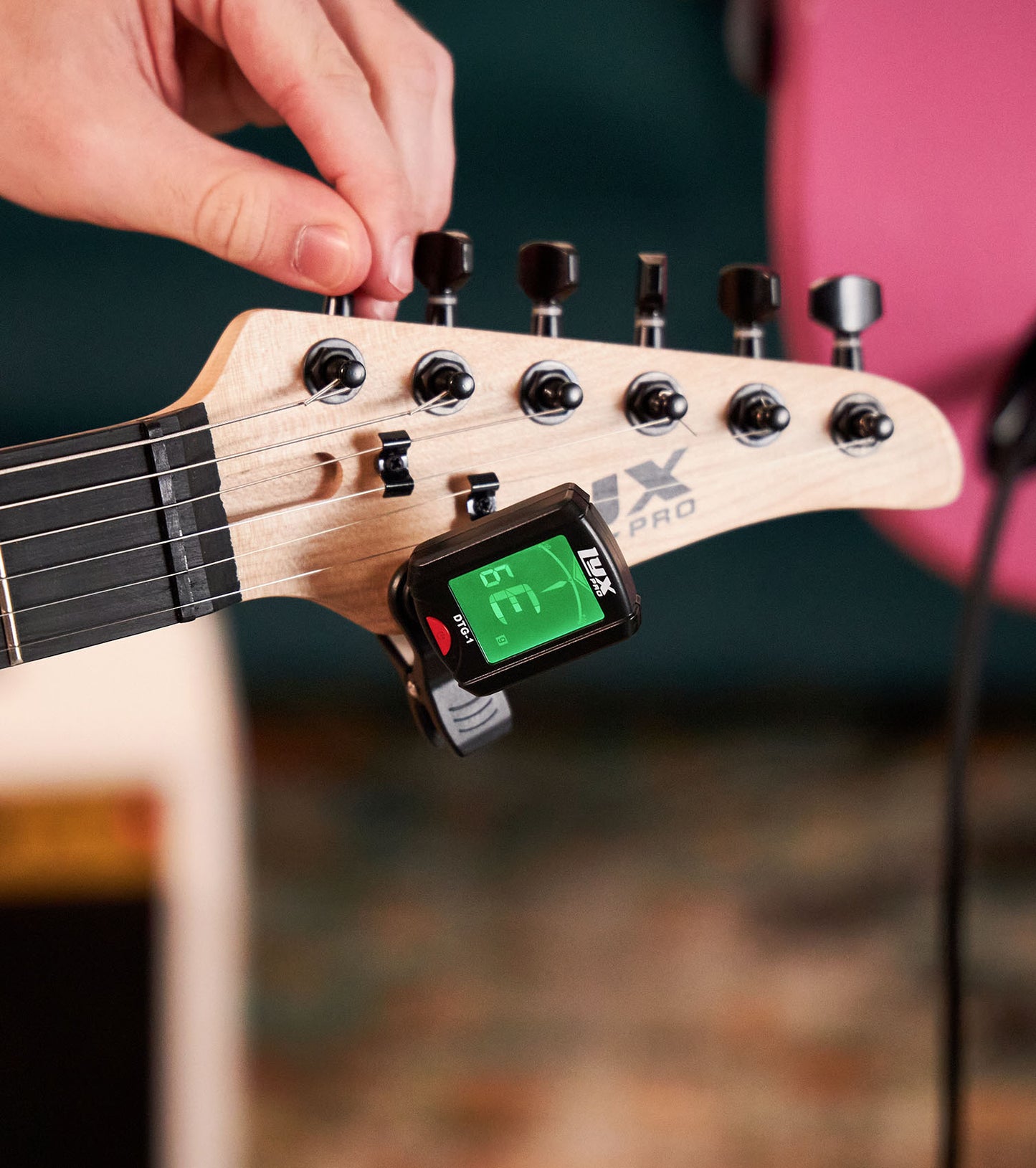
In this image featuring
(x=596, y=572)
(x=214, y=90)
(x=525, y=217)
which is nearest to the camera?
(x=596, y=572)

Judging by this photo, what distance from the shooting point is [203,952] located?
1.24m

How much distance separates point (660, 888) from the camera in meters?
1.33

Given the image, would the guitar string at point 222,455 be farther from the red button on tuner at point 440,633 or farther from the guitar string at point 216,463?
the red button on tuner at point 440,633

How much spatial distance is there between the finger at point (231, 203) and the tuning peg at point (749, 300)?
191mm

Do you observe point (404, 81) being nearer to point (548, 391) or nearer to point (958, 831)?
point (548, 391)

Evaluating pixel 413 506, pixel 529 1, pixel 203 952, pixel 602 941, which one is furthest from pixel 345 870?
pixel 529 1

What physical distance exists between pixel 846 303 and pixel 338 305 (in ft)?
0.89

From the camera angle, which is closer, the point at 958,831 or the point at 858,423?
the point at 858,423

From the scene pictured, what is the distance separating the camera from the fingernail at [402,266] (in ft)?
1.69

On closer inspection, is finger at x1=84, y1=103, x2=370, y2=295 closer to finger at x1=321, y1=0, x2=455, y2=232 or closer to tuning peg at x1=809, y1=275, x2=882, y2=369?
finger at x1=321, y1=0, x2=455, y2=232

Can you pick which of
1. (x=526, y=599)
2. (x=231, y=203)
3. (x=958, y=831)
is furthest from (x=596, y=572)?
(x=958, y=831)

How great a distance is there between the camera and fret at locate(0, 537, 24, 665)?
17.7 inches

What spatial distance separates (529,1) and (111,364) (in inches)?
23.3

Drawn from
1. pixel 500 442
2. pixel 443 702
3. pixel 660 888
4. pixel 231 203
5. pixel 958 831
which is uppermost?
pixel 231 203
